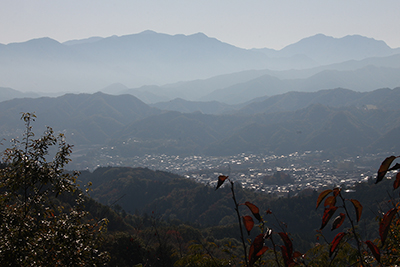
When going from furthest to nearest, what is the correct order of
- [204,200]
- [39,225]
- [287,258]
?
[204,200] → [39,225] → [287,258]

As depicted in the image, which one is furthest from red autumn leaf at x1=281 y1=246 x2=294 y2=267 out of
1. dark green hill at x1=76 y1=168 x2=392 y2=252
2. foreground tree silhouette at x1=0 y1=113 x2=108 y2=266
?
dark green hill at x1=76 y1=168 x2=392 y2=252

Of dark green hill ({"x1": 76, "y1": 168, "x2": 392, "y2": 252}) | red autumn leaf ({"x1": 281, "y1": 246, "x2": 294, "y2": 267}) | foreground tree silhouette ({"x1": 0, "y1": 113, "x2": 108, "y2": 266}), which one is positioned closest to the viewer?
red autumn leaf ({"x1": 281, "y1": 246, "x2": 294, "y2": 267})

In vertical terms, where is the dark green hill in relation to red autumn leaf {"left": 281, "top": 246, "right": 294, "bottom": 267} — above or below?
below

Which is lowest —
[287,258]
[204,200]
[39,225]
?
[204,200]

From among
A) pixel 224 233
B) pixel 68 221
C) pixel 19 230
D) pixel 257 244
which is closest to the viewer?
pixel 257 244

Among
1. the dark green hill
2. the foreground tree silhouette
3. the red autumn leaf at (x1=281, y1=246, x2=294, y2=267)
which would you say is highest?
the red autumn leaf at (x1=281, y1=246, x2=294, y2=267)

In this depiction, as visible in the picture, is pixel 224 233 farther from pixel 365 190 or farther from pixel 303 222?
pixel 365 190

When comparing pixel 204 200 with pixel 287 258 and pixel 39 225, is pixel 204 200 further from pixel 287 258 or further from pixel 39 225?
pixel 287 258

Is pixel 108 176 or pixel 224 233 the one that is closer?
pixel 224 233

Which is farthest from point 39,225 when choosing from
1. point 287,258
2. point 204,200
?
point 204,200

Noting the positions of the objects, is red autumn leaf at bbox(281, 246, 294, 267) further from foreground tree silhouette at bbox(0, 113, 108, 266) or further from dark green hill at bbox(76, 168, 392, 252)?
dark green hill at bbox(76, 168, 392, 252)

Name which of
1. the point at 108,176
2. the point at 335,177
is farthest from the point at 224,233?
the point at 335,177
